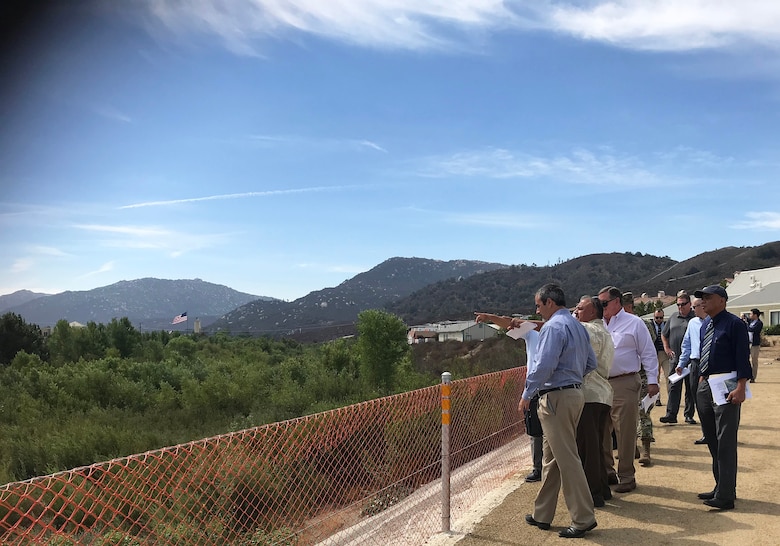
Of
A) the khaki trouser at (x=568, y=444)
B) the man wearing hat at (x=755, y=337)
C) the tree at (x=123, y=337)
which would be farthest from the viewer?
the tree at (x=123, y=337)

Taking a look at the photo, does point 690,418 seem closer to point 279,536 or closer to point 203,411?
point 279,536

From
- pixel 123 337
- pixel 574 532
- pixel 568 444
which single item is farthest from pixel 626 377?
pixel 123 337

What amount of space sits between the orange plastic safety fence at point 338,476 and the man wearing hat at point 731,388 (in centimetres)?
213

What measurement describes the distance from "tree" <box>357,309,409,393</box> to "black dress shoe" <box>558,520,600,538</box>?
53.3 ft

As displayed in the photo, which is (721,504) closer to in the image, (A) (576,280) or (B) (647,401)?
(B) (647,401)

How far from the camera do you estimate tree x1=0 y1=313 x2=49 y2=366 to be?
36875 mm

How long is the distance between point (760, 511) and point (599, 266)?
14647 centimetres

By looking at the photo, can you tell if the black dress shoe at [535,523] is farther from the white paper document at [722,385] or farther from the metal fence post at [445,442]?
Answer: the white paper document at [722,385]

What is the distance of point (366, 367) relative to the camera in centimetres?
2167

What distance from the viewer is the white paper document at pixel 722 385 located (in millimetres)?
5031

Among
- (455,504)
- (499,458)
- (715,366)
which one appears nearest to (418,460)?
(455,504)

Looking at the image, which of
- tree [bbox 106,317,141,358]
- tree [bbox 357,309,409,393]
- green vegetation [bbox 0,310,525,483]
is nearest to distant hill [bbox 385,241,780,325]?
tree [bbox 106,317,141,358]

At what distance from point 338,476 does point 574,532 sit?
9.18 ft

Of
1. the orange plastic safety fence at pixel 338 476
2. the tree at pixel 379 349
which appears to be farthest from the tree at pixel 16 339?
the orange plastic safety fence at pixel 338 476
